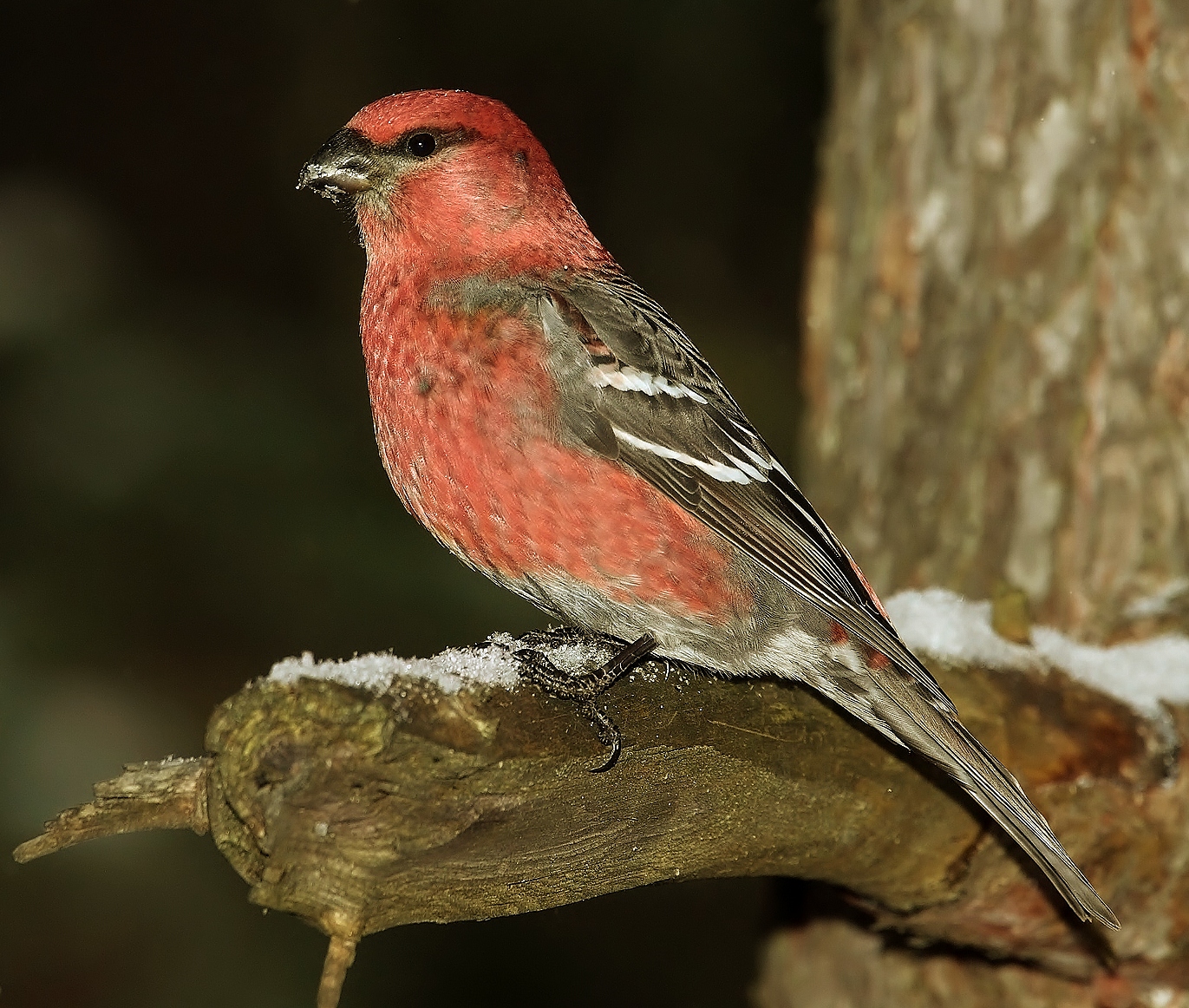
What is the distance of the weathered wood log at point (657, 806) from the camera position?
2086 mm

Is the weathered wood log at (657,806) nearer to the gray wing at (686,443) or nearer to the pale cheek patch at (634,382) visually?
the gray wing at (686,443)

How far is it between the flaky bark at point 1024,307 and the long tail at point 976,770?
2.72 ft

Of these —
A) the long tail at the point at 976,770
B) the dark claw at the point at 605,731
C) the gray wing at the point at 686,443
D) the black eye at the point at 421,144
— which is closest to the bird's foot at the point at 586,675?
the dark claw at the point at 605,731

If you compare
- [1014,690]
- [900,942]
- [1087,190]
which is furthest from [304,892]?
[1087,190]

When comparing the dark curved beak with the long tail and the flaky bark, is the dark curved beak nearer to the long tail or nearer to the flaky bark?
the flaky bark

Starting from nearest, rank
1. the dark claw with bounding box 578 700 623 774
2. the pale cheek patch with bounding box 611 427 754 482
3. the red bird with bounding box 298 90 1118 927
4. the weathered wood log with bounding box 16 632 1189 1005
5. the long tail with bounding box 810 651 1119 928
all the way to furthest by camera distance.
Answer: the weathered wood log with bounding box 16 632 1189 1005
the dark claw with bounding box 578 700 623 774
the long tail with bounding box 810 651 1119 928
the red bird with bounding box 298 90 1118 927
the pale cheek patch with bounding box 611 427 754 482

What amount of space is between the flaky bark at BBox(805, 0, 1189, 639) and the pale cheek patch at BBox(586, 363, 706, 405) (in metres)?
Result: 0.97

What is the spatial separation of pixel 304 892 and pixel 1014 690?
1890 mm

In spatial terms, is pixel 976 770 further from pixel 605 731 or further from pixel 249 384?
pixel 249 384

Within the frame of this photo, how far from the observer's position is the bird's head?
3369mm

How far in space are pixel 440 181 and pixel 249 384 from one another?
91.4 inches

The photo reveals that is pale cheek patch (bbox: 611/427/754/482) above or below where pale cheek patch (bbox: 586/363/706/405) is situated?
below

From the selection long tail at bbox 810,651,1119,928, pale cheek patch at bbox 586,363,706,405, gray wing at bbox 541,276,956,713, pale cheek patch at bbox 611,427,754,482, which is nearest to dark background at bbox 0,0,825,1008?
long tail at bbox 810,651,1119,928

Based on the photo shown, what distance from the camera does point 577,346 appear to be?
10.4ft
